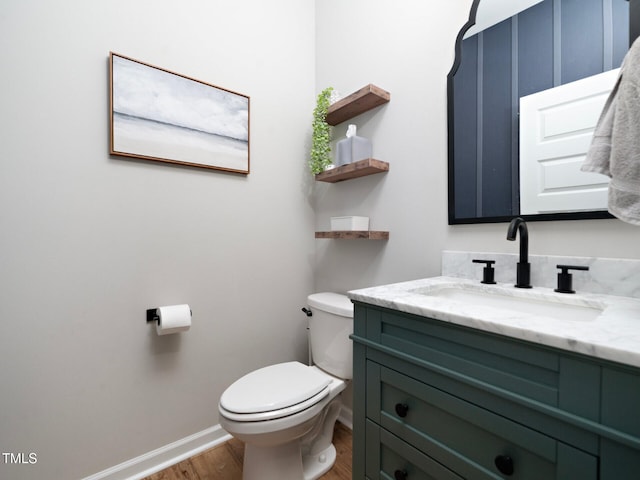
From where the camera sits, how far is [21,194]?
109cm

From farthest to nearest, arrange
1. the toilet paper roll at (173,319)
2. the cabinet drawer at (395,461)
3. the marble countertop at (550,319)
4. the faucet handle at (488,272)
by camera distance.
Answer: the toilet paper roll at (173,319), the faucet handle at (488,272), the cabinet drawer at (395,461), the marble countertop at (550,319)

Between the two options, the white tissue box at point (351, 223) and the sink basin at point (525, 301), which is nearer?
the sink basin at point (525, 301)

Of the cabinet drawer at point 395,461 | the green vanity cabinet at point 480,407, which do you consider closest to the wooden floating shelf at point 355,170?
the green vanity cabinet at point 480,407

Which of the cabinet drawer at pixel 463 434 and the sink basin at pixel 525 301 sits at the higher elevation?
the sink basin at pixel 525 301

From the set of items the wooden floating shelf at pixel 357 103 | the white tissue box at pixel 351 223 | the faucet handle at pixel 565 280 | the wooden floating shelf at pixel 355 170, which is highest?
the wooden floating shelf at pixel 357 103

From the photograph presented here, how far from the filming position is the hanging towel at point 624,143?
638mm

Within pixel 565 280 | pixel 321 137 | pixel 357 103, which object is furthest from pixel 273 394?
pixel 357 103

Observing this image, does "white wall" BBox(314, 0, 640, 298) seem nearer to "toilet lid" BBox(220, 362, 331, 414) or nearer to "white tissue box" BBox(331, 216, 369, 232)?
"white tissue box" BBox(331, 216, 369, 232)

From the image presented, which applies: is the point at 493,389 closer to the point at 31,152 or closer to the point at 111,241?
the point at 111,241

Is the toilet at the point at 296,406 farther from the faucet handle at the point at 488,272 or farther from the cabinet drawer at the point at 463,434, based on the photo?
the faucet handle at the point at 488,272

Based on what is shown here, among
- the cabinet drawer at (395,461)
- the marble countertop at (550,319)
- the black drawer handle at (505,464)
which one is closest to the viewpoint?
the marble countertop at (550,319)

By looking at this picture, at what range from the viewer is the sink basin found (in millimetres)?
813

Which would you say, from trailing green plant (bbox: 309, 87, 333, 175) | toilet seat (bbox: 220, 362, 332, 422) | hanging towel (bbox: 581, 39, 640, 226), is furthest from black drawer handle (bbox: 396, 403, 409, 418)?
trailing green plant (bbox: 309, 87, 333, 175)

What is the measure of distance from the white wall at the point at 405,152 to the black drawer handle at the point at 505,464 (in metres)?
0.67
